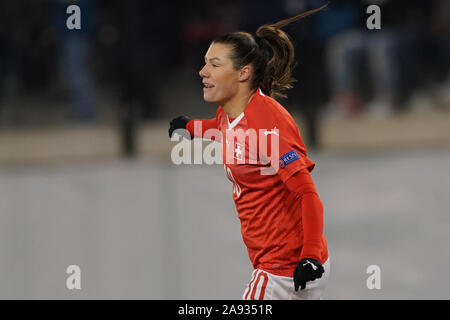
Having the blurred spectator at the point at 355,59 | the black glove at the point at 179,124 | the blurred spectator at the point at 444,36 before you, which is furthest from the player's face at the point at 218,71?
the blurred spectator at the point at 444,36

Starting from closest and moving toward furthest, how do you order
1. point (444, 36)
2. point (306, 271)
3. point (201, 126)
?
1. point (306, 271)
2. point (201, 126)
3. point (444, 36)

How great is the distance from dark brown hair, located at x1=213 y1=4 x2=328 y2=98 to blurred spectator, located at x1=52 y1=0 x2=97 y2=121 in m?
2.11

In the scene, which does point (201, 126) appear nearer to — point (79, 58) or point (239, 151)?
point (239, 151)

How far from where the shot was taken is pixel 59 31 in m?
4.45

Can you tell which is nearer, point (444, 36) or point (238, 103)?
point (238, 103)

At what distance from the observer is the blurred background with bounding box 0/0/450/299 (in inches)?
170

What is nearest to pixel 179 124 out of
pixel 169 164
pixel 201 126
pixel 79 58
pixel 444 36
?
pixel 201 126

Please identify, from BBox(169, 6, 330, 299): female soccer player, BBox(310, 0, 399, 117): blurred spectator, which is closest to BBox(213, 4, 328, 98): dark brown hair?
BBox(169, 6, 330, 299): female soccer player

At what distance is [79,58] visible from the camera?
14.5 ft

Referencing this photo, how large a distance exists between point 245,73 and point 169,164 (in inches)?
83.0

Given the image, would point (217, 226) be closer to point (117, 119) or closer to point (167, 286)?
point (167, 286)

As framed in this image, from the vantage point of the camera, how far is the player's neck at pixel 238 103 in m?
2.36

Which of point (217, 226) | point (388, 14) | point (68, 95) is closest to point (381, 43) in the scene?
point (388, 14)

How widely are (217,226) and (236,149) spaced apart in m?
2.05
